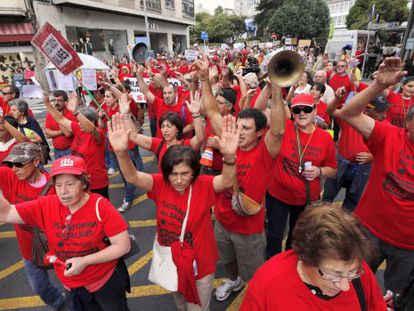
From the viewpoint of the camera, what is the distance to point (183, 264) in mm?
2156

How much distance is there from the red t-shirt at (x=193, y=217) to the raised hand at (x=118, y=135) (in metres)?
0.41

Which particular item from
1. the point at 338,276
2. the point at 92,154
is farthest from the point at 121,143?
the point at 92,154

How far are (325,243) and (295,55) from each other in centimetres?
172

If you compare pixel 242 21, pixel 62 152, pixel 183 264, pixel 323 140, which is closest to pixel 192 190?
pixel 183 264

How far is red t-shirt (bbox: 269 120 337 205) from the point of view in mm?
2992

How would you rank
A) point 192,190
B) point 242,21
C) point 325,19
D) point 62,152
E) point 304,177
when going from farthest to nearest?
point 242,21 < point 325,19 < point 62,152 < point 304,177 < point 192,190

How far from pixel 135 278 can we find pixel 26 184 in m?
1.71

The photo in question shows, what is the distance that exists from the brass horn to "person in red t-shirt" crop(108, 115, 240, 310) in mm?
618

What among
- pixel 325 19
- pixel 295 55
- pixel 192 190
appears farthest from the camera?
pixel 325 19

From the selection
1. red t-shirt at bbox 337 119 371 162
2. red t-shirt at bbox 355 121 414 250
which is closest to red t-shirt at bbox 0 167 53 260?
red t-shirt at bbox 355 121 414 250

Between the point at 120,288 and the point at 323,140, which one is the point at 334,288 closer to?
the point at 120,288

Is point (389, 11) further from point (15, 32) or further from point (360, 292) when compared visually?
point (360, 292)

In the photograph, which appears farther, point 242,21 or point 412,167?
point 242,21

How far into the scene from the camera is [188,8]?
1703 inches
